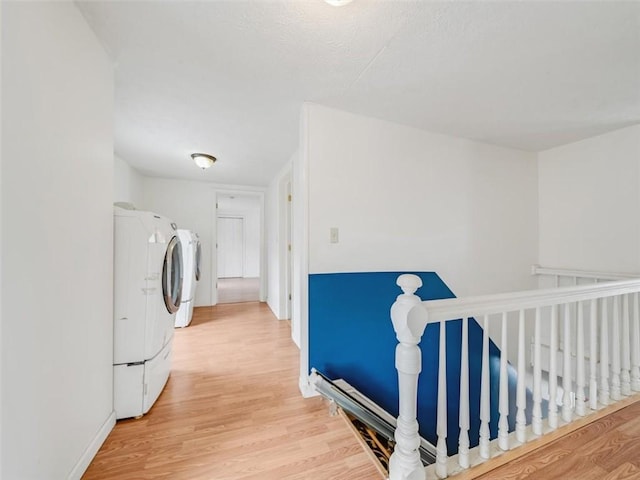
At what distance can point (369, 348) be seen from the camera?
186 centimetres

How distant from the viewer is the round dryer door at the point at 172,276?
170 centimetres

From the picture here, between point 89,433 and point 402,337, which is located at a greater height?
point 402,337

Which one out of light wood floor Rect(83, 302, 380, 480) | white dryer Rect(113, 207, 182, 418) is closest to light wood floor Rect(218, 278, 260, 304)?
light wood floor Rect(83, 302, 380, 480)

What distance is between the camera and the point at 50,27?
955 millimetres

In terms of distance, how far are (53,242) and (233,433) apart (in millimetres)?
1339

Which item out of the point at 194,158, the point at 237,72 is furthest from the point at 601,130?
the point at 194,158

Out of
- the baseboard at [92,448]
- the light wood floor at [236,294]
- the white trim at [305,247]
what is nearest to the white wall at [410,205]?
the white trim at [305,247]

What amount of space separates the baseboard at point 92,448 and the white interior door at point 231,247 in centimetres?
661

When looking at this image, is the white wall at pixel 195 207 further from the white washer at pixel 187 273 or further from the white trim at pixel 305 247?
the white trim at pixel 305 247

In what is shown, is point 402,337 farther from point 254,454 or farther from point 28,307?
point 28,307

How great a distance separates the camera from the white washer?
3.21 meters

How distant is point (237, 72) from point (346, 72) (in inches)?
27.1

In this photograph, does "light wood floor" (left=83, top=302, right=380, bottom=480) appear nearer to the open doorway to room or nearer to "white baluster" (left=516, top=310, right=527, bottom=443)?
"white baluster" (left=516, top=310, right=527, bottom=443)

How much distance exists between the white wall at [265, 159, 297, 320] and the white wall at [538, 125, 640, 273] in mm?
3108
